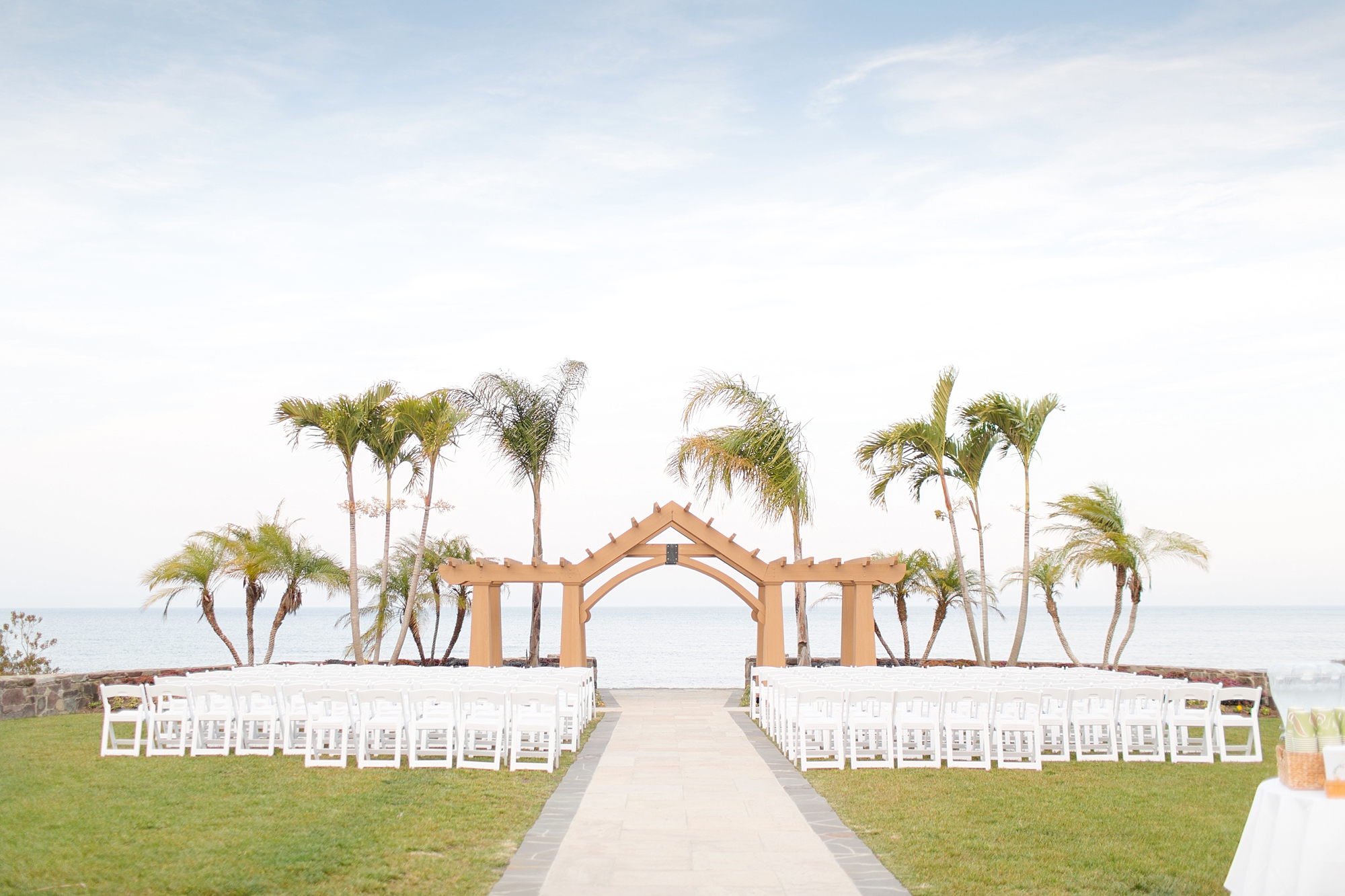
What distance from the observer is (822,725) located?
1030 centimetres

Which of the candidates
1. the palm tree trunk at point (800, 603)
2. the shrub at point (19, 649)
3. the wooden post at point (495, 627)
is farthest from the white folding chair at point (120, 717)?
the palm tree trunk at point (800, 603)

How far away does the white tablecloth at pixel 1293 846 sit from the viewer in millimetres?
4172

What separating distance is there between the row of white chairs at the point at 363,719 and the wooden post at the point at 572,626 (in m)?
5.38

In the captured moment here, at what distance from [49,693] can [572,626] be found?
27.0 ft

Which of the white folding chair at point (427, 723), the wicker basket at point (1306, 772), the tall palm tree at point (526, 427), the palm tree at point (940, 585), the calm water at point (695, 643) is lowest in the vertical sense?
the calm water at point (695, 643)

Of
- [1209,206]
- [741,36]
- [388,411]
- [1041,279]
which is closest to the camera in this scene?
[741,36]

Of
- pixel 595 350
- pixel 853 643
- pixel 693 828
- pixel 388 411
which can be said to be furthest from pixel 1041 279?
pixel 693 828

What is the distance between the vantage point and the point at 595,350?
24.6 metres

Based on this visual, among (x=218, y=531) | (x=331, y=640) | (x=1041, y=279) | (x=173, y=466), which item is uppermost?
(x=1041, y=279)

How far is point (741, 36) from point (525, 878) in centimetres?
1092

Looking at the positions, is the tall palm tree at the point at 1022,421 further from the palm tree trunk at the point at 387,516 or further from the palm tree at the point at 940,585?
the palm tree trunk at the point at 387,516

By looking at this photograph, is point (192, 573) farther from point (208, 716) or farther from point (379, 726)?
point (379, 726)

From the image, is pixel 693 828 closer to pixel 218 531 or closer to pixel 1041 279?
pixel 1041 279

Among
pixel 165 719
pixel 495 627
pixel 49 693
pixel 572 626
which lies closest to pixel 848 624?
pixel 572 626
